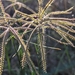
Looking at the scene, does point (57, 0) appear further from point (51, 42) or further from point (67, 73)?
point (67, 73)

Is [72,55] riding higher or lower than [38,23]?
lower

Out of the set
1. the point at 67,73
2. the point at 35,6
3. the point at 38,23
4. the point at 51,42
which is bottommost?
the point at 67,73

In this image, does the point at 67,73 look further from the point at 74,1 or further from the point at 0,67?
the point at 0,67

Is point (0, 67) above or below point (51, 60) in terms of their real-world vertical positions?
above

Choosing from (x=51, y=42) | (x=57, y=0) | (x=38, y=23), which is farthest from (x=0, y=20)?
(x=57, y=0)

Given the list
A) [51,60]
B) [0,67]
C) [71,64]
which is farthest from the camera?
[51,60]

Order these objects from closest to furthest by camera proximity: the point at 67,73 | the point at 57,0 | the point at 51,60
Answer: the point at 67,73 → the point at 51,60 → the point at 57,0

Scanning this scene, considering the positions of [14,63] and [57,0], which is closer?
[14,63]

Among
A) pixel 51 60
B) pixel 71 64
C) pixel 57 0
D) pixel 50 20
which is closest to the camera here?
pixel 50 20

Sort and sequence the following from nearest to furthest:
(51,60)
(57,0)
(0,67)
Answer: (0,67)
(51,60)
(57,0)

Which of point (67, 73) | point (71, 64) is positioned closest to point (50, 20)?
point (71, 64)
